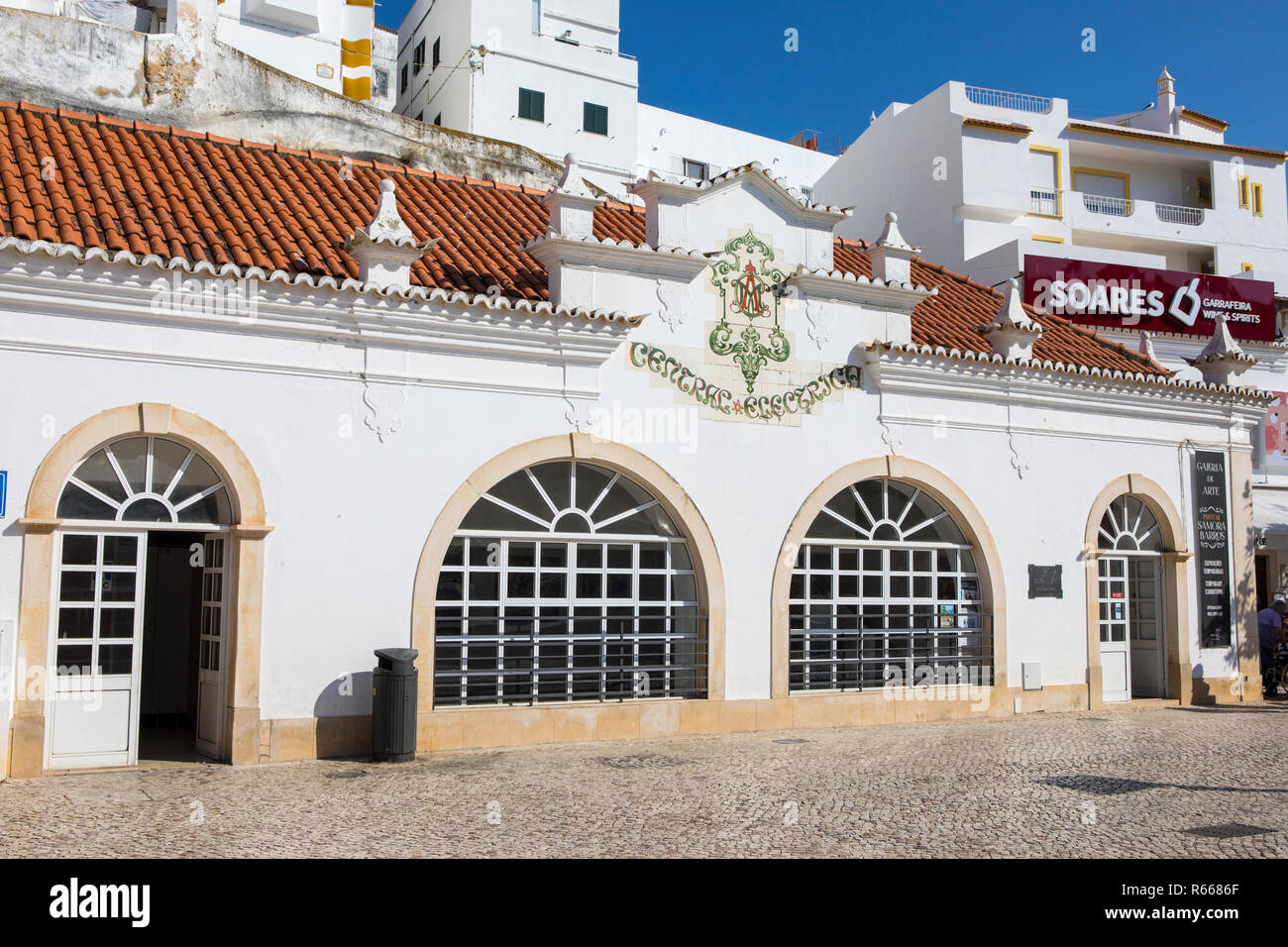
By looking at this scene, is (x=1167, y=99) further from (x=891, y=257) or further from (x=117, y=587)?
(x=117, y=587)

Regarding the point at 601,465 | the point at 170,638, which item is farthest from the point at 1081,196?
the point at 170,638

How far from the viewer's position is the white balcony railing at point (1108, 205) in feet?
106

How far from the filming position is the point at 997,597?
48.0ft

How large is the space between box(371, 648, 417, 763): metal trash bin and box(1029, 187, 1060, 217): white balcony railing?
83.2 ft

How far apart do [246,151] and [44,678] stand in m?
6.96

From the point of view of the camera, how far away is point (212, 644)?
36.1ft

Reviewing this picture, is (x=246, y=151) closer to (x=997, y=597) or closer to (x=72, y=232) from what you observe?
(x=72, y=232)

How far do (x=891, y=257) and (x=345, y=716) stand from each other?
8.32 m

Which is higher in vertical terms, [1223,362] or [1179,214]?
[1179,214]

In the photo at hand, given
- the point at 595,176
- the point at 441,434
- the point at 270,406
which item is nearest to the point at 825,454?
the point at 441,434

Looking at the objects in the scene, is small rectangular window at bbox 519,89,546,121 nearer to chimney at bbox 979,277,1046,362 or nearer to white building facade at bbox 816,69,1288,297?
white building facade at bbox 816,69,1288,297

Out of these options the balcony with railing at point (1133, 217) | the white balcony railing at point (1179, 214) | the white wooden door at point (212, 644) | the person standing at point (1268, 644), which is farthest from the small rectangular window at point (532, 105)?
the white wooden door at point (212, 644)

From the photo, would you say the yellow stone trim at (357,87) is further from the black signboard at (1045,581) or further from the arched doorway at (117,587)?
the black signboard at (1045,581)

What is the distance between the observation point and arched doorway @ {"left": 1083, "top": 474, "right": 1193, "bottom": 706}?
52.1 ft
